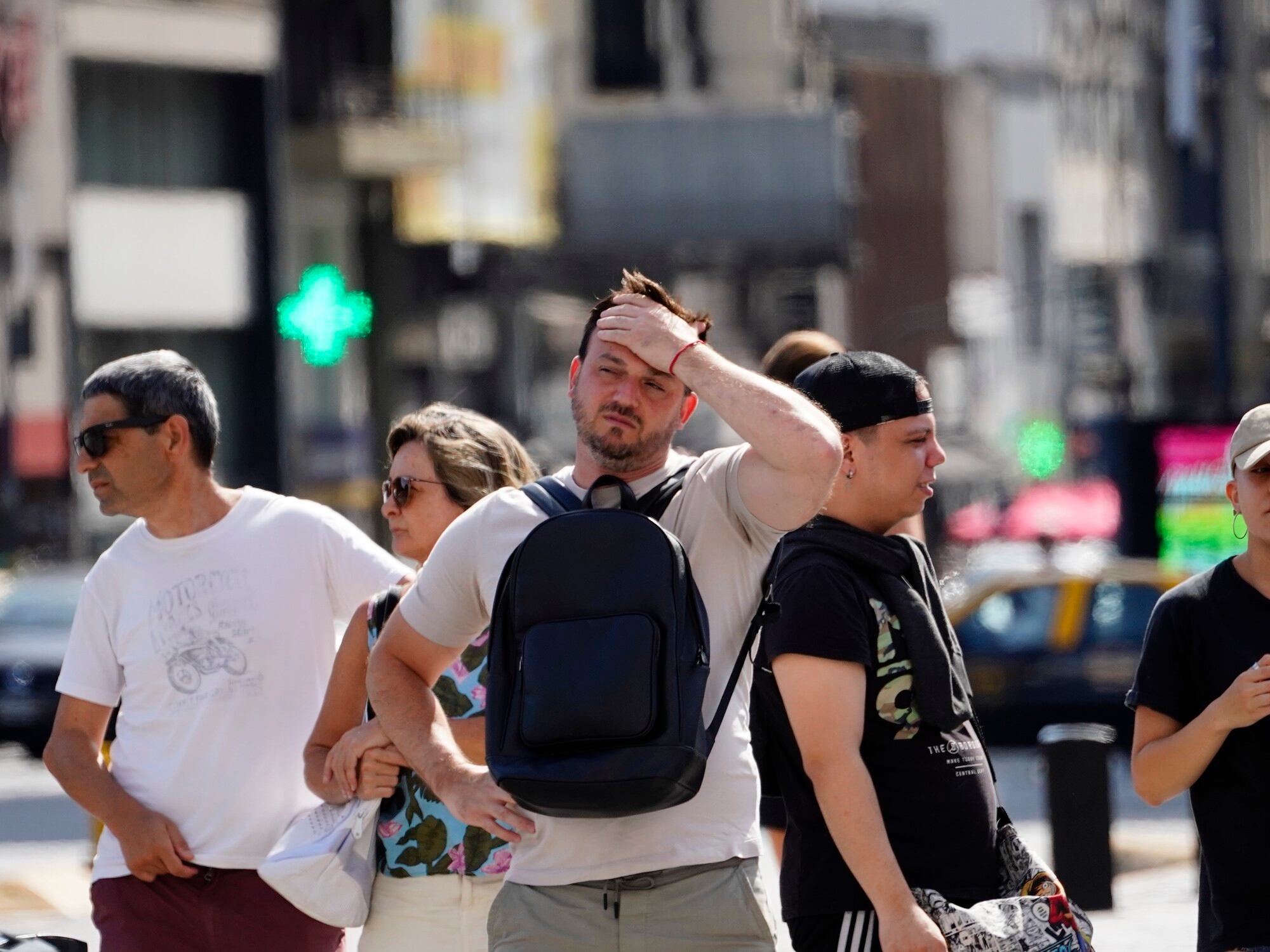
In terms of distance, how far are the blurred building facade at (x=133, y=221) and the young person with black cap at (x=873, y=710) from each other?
89.3ft

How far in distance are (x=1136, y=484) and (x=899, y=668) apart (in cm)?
1718

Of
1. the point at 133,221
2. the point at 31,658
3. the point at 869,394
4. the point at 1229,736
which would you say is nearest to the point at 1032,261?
the point at 133,221

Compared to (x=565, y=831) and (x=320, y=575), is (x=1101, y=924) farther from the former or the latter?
(x=565, y=831)

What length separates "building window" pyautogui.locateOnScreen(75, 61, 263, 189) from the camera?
32.3 m

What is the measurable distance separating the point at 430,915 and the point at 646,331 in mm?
1458

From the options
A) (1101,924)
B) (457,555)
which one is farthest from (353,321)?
(457,555)

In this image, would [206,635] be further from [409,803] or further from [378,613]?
[409,803]

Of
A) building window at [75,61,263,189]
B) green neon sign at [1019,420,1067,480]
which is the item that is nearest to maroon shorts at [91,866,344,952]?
building window at [75,61,263,189]

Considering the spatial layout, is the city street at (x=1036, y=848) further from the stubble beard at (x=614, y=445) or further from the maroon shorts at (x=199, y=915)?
the stubble beard at (x=614, y=445)

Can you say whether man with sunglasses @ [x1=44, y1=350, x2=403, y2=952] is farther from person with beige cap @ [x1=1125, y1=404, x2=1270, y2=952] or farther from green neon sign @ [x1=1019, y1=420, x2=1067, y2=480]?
green neon sign @ [x1=1019, y1=420, x2=1067, y2=480]

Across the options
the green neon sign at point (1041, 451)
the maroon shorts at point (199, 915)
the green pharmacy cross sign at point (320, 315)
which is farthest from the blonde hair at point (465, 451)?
the green neon sign at point (1041, 451)

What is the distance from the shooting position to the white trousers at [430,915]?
463 centimetres

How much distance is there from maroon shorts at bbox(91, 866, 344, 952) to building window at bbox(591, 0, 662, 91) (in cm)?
4609

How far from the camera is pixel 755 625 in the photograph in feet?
12.9
